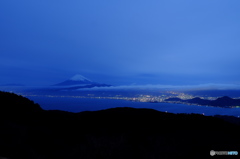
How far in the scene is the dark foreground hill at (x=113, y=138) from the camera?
26.6 feet

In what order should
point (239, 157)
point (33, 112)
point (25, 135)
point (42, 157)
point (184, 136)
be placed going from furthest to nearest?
point (33, 112), point (184, 136), point (25, 135), point (239, 157), point (42, 157)

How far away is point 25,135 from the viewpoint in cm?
898

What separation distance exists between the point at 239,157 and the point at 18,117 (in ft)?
42.6

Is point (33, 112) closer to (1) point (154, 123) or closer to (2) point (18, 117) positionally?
(2) point (18, 117)

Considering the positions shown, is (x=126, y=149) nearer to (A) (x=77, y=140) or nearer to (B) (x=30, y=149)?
(A) (x=77, y=140)

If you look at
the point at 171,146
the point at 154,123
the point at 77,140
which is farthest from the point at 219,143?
the point at 77,140

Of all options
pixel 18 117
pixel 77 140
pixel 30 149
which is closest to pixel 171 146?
pixel 77 140

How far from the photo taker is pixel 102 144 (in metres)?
8.55

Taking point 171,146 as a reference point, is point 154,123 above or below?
above

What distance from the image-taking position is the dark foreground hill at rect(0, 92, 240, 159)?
26.6ft

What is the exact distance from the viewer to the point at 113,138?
9.03 m

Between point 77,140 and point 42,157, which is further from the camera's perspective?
point 77,140

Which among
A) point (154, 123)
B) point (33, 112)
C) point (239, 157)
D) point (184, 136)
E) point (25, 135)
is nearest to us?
point (239, 157)

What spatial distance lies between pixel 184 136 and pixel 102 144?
14.6 ft
